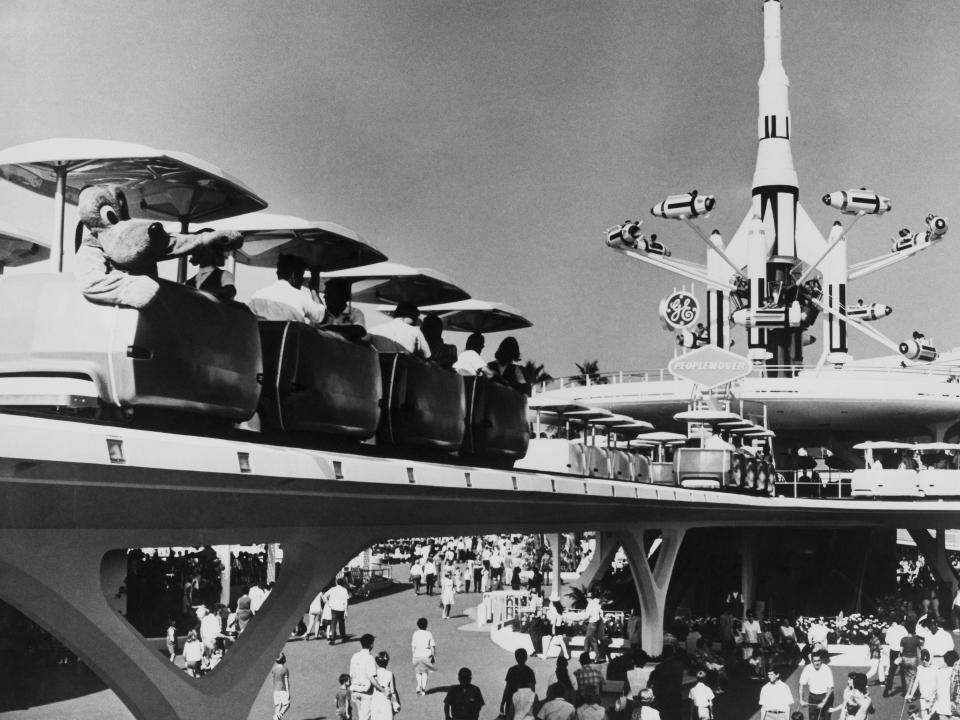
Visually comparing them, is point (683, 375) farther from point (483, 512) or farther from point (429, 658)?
point (483, 512)

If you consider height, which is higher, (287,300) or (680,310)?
(680,310)

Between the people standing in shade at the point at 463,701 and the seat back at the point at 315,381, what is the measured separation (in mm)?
8102

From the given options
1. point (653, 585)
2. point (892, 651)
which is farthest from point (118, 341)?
point (892, 651)

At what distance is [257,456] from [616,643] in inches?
942

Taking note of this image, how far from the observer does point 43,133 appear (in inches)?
289

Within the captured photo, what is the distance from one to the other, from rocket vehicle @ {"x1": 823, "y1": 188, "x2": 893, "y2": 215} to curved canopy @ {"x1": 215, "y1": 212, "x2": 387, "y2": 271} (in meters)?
45.8

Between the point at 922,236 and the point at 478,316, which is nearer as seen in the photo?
the point at 478,316

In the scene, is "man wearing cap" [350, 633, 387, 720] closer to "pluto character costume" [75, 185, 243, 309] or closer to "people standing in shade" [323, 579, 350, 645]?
"people standing in shade" [323, 579, 350, 645]

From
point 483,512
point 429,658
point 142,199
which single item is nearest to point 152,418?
point 142,199

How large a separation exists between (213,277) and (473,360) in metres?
5.20

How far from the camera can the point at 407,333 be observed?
32.4ft

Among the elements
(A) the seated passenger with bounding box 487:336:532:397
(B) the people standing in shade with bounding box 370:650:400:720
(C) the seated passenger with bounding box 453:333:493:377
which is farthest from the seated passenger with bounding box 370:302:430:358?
(B) the people standing in shade with bounding box 370:650:400:720

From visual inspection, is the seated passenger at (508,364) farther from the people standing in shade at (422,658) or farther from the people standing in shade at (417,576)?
the people standing in shade at (417,576)

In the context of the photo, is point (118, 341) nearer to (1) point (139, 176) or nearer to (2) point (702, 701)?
(1) point (139, 176)
